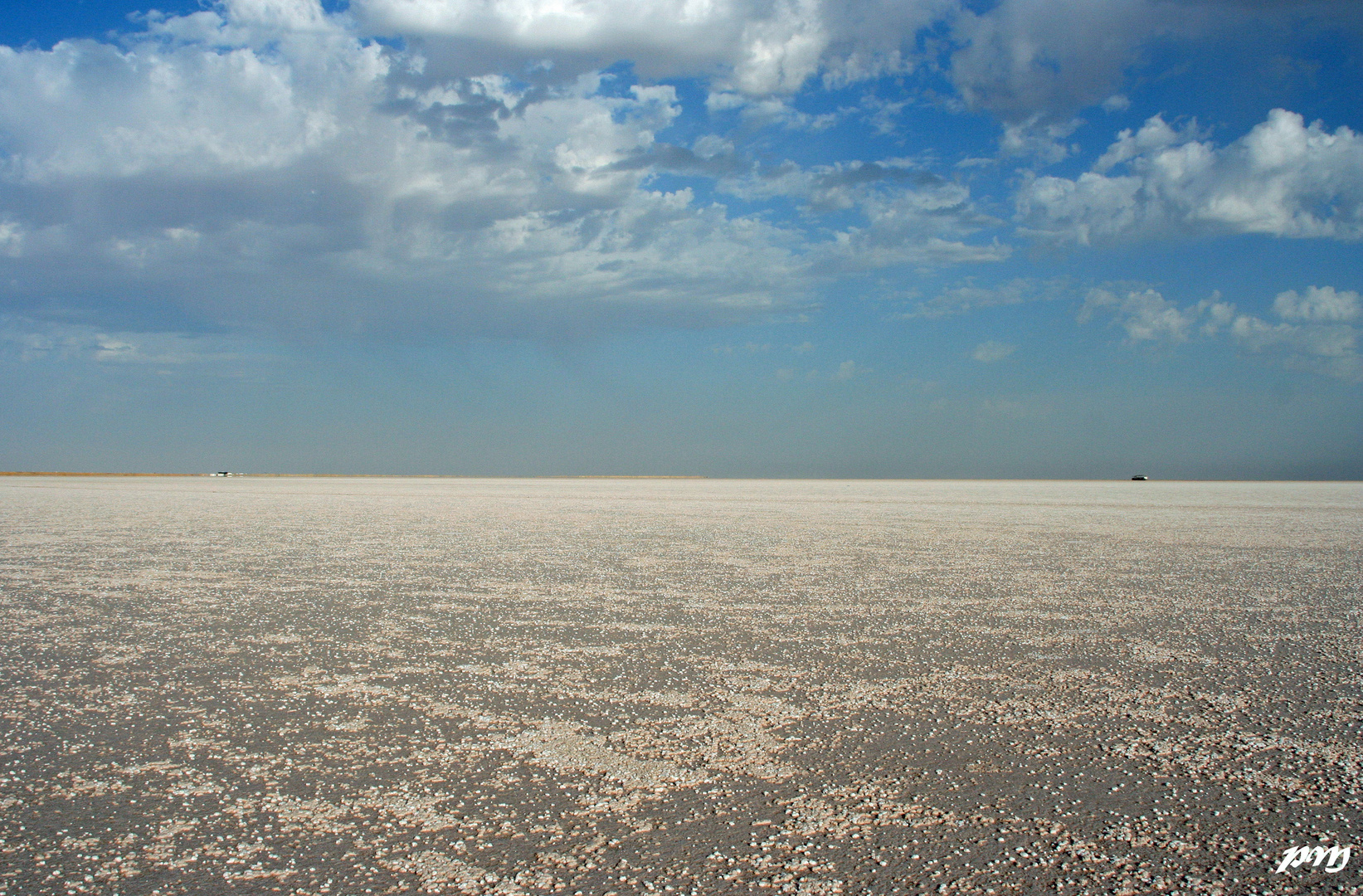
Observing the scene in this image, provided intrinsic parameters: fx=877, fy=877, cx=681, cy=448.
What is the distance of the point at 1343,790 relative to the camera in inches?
135

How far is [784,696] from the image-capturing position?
15.5 feet

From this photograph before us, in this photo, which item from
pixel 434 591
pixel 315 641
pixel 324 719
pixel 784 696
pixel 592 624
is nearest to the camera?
pixel 324 719

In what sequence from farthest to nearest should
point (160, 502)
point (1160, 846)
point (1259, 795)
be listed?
point (160, 502), point (1259, 795), point (1160, 846)

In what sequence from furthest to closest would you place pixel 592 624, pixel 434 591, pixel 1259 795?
pixel 434 591 < pixel 592 624 < pixel 1259 795

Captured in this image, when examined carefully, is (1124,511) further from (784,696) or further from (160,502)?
(160,502)

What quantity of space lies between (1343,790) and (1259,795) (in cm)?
37

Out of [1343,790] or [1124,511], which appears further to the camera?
[1124,511]

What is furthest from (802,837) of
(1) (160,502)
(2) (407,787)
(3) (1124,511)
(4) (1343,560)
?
(1) (160,502)

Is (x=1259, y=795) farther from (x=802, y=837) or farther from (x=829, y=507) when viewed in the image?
(x=829, y=507)

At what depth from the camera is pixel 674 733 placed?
407cm

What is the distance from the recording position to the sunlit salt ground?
2.82 m

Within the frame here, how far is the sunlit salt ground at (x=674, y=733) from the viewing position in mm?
2820

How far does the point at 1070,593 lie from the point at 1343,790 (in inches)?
209

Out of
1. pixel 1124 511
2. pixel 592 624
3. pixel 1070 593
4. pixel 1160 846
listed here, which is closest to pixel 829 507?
pixel 1124 511
